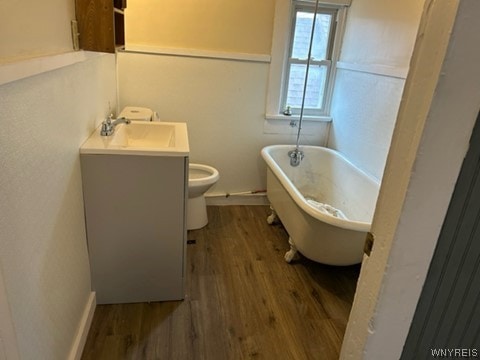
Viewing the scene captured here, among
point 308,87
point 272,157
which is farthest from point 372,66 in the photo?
point 272,157

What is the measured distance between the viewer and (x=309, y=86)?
309 cm

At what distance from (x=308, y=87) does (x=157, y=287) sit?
2.16 m

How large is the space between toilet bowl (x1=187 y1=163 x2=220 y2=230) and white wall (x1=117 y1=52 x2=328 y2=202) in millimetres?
261

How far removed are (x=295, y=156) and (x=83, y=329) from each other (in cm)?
205

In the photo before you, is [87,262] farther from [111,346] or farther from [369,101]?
[369,101]

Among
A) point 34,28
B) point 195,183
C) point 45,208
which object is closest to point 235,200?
point 195,183

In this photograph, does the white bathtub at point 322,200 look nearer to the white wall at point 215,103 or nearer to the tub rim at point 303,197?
the tub rim at point 303,197

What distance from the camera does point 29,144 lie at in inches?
40.0

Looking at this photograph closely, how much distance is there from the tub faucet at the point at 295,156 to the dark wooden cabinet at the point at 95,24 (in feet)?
5.83

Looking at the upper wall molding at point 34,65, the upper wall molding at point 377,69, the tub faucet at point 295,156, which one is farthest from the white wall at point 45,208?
the upper wall molding at point 377,69

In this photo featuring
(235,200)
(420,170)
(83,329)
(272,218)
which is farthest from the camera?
(235,200)

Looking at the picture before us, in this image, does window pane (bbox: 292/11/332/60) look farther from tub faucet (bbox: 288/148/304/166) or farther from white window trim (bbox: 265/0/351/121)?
tub faucet (bbox: 288/148/304/166)

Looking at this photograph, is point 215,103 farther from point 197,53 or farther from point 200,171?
point 200,171

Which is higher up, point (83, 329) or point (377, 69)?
point (377, 69)
